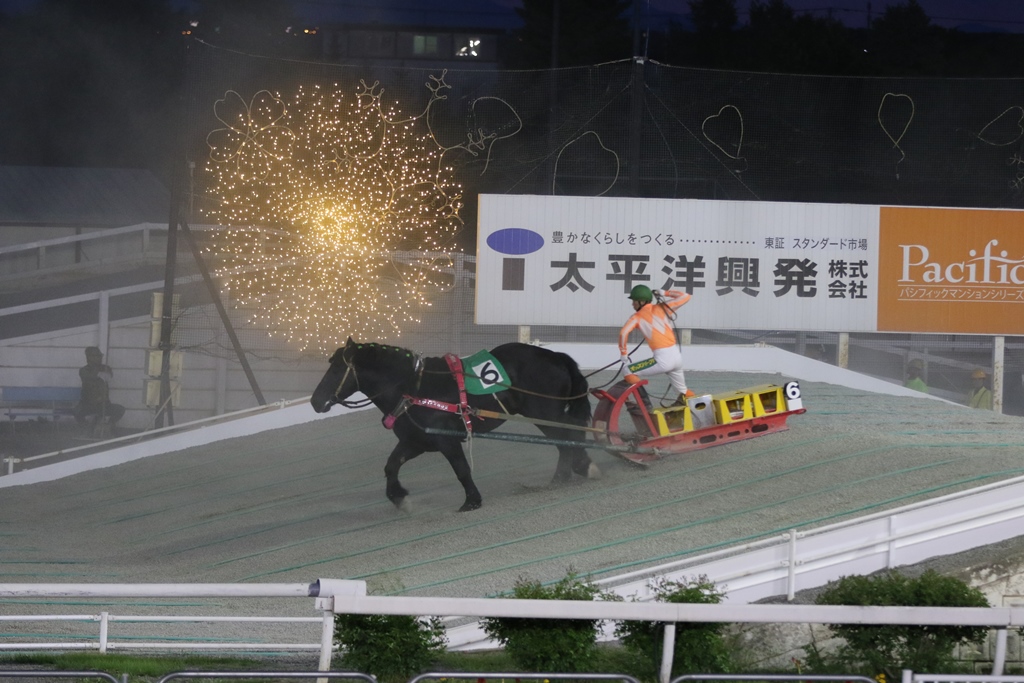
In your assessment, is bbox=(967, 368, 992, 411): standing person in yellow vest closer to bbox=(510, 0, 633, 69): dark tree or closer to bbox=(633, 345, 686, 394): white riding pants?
bbox=(633, 345, 686, 394): white riding pants

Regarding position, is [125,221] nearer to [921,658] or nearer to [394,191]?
[394,191]

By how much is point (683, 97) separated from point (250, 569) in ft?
31.9

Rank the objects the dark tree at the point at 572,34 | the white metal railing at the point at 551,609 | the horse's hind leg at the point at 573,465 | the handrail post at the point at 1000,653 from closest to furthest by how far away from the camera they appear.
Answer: the white metal railing at the point at 551,609, the handrail post at the point at 1000,653, the horse's hind leg at the point at 573,465, the dark tree at the point at 572,34

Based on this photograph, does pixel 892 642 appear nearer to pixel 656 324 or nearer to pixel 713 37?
pixel 656 324

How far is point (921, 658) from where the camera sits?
5.24 meters

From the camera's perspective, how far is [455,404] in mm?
9727

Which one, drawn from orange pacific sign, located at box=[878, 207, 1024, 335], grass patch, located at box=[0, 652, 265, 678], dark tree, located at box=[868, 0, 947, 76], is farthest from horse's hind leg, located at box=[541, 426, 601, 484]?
dark tree, located at box=[868, 0, 947, 76]

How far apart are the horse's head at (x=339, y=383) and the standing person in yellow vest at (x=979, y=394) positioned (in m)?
8.72

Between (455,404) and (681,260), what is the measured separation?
619 centimetres

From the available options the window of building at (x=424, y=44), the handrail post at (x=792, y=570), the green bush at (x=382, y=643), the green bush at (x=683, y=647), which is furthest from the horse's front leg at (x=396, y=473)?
the window of building at (x=424, y=44)

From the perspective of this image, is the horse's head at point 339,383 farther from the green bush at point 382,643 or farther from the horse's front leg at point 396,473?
the green bush at point 382,643

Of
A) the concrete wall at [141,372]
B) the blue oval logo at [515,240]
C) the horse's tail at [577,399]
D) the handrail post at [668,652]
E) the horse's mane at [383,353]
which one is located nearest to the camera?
the handrail post at [668,652]

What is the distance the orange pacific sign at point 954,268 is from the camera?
15.4 metres

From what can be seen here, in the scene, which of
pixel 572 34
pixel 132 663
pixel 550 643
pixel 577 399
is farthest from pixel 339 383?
pixel 572 34
